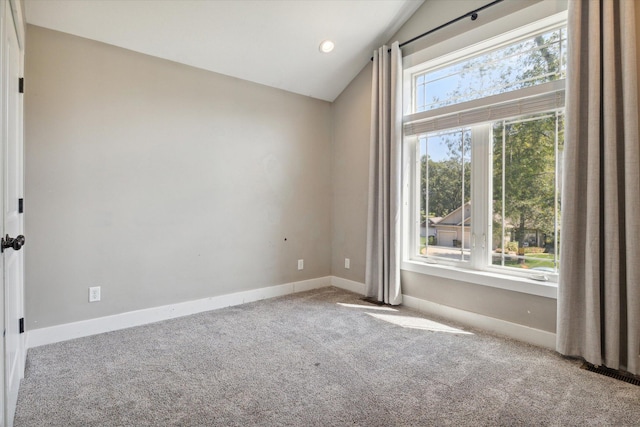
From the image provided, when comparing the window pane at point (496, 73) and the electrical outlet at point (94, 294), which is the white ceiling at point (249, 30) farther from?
the electrical outlet at point (94, 294)

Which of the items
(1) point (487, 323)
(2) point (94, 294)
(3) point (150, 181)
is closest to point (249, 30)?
(3) point (150, 181)

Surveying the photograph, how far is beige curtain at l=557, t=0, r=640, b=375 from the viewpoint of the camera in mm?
2068

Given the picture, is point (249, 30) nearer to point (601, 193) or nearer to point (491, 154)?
point (491, 154)

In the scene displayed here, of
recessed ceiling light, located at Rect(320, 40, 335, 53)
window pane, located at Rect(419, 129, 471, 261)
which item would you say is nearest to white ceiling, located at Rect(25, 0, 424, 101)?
recessed ceiling light, located at Rect(320, 40, 335, 53)

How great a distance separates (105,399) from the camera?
1.83 m

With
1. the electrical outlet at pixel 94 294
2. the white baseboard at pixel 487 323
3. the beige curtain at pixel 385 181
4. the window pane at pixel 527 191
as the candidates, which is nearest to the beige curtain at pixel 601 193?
the white baseboard at pixel 487 323

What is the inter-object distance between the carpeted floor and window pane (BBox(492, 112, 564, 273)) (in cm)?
73

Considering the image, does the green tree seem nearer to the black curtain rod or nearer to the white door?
the black curtain rod

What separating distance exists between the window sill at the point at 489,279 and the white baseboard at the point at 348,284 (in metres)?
0.66

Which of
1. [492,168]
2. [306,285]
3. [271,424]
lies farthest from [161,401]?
[492,168]

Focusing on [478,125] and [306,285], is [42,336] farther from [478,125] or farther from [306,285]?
[478,125]

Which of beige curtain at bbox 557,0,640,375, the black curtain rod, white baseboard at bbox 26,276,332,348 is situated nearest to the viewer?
beige curtain at bbox 557,0,640,375

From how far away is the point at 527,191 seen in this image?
2768 millimetres

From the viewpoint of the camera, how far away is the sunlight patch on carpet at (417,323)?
284 centimetres
